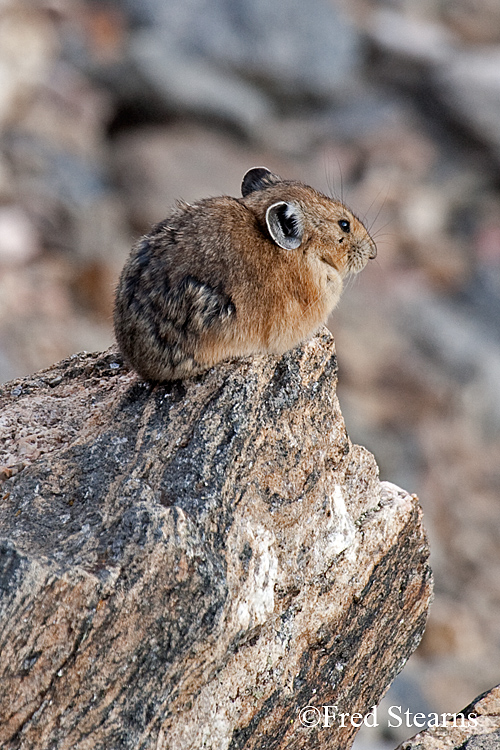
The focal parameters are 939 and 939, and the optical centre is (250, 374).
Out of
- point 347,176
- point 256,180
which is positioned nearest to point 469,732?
point 256,180

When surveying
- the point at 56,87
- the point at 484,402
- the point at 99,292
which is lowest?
the point at 99,292

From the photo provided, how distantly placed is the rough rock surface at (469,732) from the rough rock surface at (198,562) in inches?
20.0

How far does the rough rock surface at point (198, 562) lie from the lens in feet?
16.8

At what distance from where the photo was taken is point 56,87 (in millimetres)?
30156

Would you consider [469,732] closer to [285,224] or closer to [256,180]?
[285,224]

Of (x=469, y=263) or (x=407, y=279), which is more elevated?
(x=469, y=263)

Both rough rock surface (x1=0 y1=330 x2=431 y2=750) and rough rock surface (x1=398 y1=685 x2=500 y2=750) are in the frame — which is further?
rough rock surface (x1=398 y1=685 x2=500 y2=750)

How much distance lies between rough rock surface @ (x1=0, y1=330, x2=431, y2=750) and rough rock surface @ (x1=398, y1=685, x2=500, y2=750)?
1.66ft

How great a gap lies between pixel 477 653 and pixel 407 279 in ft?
46.6

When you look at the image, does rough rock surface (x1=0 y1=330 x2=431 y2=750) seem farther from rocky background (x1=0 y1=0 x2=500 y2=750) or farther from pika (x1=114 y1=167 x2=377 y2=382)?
rocky background (x1=0 y1=0 x2=500 y2=750)

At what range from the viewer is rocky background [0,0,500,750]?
65.7ft

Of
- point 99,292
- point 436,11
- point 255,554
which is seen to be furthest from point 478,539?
point 436,11

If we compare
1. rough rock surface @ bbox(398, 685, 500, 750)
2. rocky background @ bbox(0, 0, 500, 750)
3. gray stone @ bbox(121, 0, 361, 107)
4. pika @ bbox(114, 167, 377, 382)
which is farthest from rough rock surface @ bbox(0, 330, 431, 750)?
gray stone @ bbox(121, 0, 361, 107)

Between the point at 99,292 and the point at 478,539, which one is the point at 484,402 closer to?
the point at 478,539
